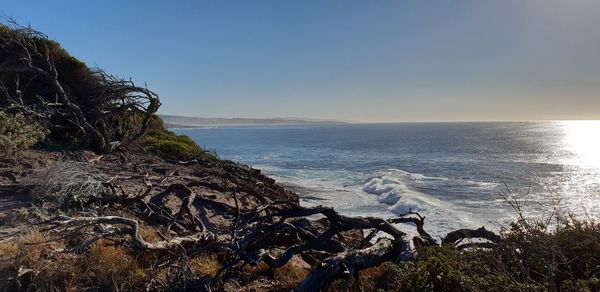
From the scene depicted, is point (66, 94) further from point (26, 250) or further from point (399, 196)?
point (399, 196)

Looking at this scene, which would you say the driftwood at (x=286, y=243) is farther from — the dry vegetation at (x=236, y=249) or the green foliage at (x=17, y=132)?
the green foliage at (x=17, y=132)

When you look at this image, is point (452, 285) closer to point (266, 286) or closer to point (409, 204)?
point (266, 286)

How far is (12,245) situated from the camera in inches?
186

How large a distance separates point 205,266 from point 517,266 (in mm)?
3225

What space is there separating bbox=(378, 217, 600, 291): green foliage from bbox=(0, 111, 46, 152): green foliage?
10.5 metres

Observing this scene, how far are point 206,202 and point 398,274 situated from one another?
6.46 m

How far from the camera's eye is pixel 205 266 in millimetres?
4777

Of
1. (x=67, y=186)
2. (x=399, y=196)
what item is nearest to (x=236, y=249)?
(x=67, y=186)

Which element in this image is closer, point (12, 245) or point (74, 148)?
point (12, 245)

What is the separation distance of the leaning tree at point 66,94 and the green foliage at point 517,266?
40.9 feet

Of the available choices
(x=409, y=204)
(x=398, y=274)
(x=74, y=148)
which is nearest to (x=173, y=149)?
(x=74, y=148)

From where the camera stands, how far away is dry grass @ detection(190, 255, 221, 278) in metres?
4.56

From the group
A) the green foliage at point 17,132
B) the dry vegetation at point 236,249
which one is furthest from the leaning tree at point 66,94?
the dry vegetation at point 236,249

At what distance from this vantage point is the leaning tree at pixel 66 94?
44.3ft
